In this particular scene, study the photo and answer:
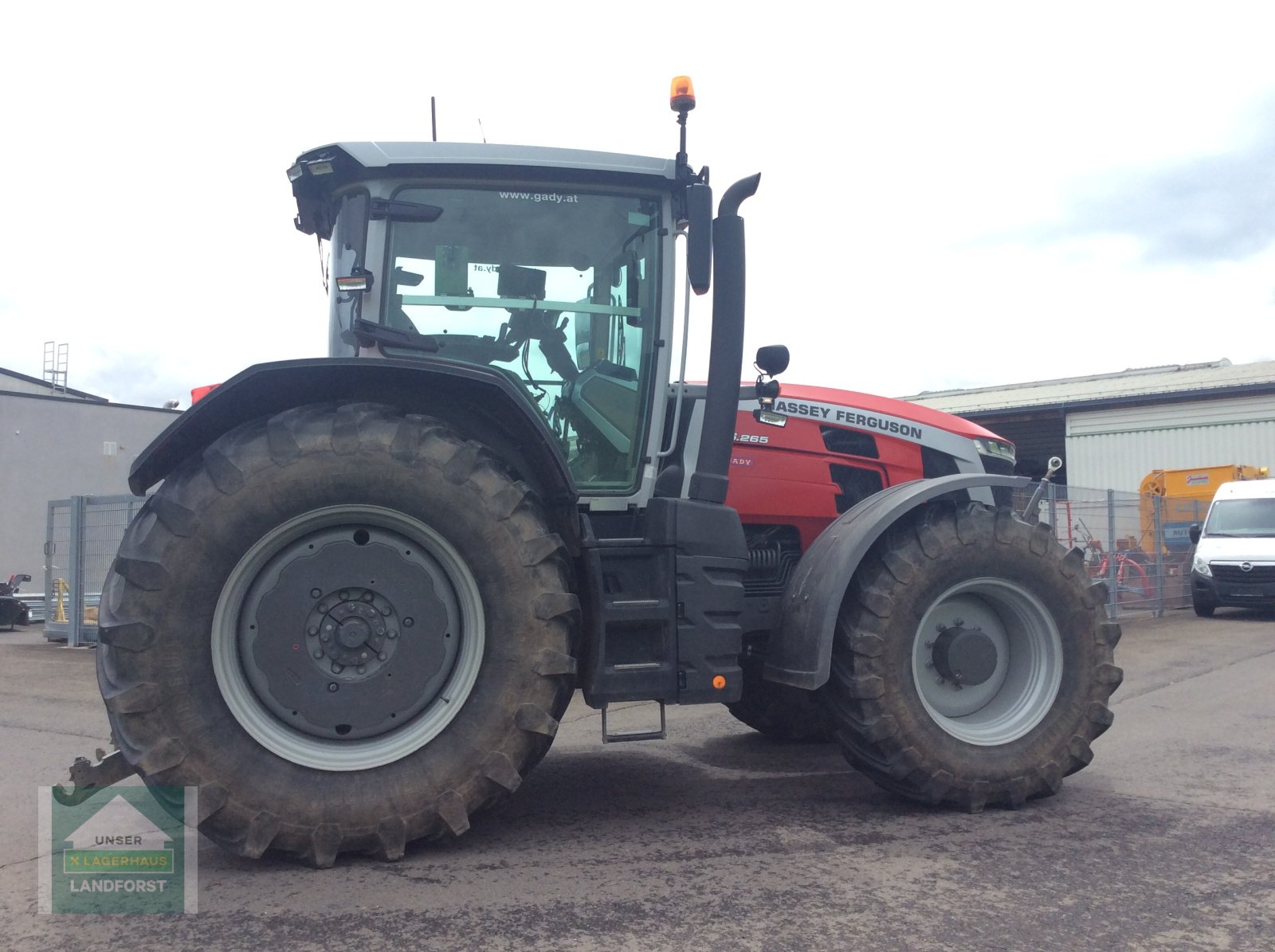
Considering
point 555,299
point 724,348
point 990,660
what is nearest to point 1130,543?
point 990,660

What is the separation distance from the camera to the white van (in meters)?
14.8

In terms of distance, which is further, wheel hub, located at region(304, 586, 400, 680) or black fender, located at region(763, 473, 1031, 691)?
black fender, located at region(763, 473, 1031, 691)

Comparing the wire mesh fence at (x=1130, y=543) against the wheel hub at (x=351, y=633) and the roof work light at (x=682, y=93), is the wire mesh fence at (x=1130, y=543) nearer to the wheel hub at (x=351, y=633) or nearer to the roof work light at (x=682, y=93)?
the roof work light at (x=682, y=93)

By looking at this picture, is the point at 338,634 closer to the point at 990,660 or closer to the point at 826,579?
the point at 826,579

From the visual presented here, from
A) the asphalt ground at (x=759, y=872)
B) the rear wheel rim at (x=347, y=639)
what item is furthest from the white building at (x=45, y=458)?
the rear wheel rim at (x=347, y=639)

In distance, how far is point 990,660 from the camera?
4.44 meters

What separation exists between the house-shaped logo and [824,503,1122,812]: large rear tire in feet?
8.58

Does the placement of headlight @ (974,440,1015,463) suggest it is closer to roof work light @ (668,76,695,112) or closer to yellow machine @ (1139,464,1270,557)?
roof work light @ (668,76,695,112)

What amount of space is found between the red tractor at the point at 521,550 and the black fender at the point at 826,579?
0.01 metres

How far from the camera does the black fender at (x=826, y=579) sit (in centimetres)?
413

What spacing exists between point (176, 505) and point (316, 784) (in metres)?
1.02

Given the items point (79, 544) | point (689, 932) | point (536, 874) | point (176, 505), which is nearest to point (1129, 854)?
point (689, 932)

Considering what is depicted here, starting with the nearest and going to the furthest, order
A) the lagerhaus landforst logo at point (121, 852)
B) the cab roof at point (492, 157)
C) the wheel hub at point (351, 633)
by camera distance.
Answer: the lagerhaus landforst logo at point (121, 852), the wheel hub at point (351, 633), the cab roof at point (492, 157)

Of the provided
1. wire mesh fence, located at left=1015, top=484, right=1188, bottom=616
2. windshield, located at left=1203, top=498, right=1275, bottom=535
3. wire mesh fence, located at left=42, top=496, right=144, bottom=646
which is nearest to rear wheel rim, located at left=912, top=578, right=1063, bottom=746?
wire mesh fence, located at left=1015, top=484, right=1188, bottom=616
